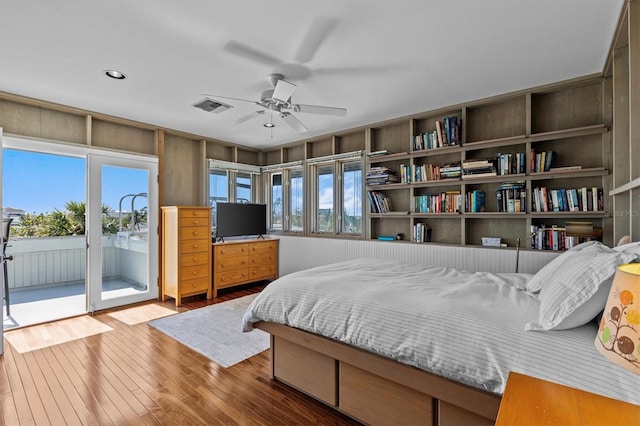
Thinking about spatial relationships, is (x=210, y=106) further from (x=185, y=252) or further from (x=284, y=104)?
(x=185, y=252)

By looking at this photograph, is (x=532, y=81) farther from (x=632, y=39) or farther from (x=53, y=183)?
(x=53, y=183)

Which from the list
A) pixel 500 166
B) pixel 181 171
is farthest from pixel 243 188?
pixel 500 166

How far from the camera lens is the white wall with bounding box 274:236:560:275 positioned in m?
3.46

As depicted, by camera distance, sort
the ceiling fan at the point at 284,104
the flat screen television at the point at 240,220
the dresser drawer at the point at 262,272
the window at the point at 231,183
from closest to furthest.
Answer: the ceiling fan at the point at 284,104 → the flat screen television at the point at 240,220 → the dresser drawer at the point at 262,272 → the window at the point at 231,183

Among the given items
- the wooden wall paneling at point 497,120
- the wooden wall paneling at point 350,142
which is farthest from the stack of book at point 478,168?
the wooden wall paneling at point 350,142

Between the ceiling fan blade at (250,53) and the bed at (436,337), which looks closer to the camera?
the bed at (436,337)

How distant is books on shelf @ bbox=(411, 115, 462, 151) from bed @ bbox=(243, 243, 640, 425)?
77.5 inches

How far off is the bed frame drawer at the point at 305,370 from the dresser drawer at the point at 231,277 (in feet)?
8.88

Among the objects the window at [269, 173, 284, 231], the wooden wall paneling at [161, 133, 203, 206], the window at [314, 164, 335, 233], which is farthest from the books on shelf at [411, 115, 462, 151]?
the wooden wall paneling at [161, 133, 203, 206]

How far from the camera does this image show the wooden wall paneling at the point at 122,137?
13.7ft

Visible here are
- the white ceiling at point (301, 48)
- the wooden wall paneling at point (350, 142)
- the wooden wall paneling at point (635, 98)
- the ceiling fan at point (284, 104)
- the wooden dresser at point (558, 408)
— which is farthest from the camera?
the wooden wall paneling at point (350, 142)

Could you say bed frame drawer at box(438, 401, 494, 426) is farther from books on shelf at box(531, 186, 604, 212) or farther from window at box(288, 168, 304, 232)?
window at box(288, 168, 304, 232)

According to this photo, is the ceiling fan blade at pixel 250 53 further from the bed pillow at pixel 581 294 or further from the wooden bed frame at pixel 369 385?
the bed pillow at pixel 581 294

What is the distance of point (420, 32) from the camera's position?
2.29 metres
